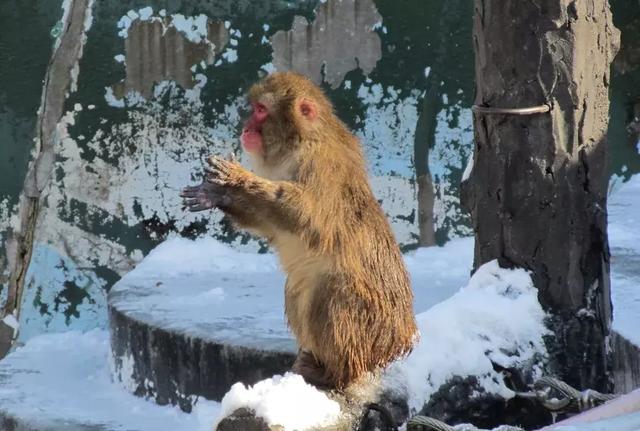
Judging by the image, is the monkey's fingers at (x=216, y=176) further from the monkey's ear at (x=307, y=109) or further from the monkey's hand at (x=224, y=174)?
the monkey's ear at (x=307, y=109)

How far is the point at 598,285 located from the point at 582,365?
25 cm

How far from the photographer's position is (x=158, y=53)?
6.77 meters

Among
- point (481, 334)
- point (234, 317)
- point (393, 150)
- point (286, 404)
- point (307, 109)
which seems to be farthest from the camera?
point (393, 150)

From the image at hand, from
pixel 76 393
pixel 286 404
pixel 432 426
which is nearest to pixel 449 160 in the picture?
pixel 76 393

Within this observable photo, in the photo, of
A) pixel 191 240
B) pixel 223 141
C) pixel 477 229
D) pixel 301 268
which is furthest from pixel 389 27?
pixel 301 268

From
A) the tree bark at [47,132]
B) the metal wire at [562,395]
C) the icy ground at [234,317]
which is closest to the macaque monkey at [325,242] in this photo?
the icy ground at [234,317]

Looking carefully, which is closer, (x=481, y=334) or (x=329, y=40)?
(x=481, y=334)

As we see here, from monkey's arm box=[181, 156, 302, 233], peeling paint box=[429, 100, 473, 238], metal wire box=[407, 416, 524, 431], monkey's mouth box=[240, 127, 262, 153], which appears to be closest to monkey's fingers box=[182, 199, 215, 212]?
monkey's arm box=[181, 156, 302, 233]

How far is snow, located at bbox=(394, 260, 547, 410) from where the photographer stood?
Answer: 332 cm

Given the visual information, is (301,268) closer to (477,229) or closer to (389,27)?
(477,229)

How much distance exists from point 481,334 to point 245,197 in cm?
76

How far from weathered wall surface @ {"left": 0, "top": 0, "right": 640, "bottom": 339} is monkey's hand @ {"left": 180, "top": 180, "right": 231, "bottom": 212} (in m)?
3.32

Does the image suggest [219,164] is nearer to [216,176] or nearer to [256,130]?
[216,176]

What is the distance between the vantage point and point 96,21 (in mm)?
6832
